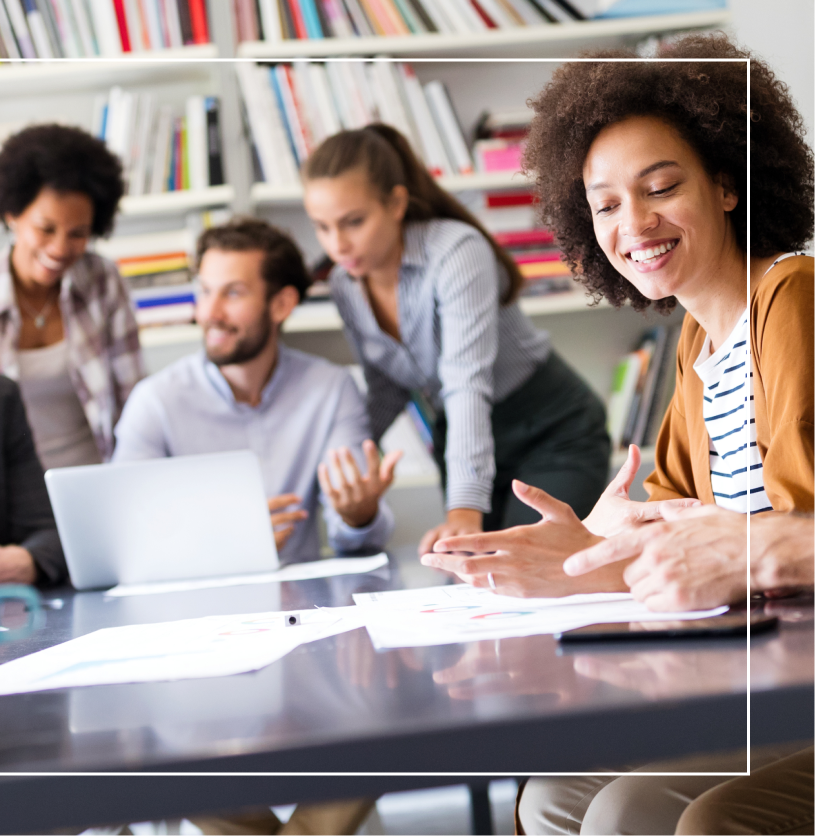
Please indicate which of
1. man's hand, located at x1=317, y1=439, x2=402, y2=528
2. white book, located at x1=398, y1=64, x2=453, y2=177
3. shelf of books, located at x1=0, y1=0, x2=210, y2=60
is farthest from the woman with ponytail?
shelf of books, located at x1=0, y1=0, x2=210, y2=60

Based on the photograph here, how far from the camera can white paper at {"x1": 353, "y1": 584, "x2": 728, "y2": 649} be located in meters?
0.56

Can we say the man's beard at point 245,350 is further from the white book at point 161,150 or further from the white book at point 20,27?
A: the white book at point 20,27

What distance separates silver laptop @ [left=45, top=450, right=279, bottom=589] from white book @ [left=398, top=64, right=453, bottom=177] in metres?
1.06

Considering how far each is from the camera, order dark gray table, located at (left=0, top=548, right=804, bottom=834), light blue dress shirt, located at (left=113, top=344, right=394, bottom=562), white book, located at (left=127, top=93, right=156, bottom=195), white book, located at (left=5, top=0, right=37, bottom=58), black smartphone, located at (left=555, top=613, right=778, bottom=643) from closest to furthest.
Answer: dark gray table, located at (left=0, top=548, right=804, bottom=834)
black smartphone, located at (left=555, top=613, right=778, bottom=643)
light blue dress shirt, located at (left=113, top=344, right=394, bottom=562)
white book, located at (left=5, top=0, right=37, bottom=58)
white book, located at (left=127, top=93, right=156, bottom=195)

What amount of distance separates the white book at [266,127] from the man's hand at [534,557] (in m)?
1.40

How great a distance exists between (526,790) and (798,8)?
0.89m

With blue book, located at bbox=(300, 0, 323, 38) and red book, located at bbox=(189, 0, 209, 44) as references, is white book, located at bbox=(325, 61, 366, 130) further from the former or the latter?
red book, located at bbox=(189, 0, 209, 44)

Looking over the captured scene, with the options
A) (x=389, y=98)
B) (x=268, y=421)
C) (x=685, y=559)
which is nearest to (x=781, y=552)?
(x=685, y=559)

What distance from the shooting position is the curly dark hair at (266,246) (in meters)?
1.67

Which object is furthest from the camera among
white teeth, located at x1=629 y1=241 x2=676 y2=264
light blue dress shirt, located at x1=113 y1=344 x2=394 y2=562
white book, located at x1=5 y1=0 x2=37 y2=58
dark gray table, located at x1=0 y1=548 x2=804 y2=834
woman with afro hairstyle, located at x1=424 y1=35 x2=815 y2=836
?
white book, located at x1=5 y1=0 x2=37 y2=58

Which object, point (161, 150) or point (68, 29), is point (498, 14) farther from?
point (68, 29)

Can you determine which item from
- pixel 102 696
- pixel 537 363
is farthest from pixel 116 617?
pixel 537 363

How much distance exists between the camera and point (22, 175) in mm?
1578

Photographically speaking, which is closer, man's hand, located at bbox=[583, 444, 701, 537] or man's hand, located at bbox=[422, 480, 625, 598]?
man's hand, located at bbox=[422, 480, 625, 598]
